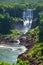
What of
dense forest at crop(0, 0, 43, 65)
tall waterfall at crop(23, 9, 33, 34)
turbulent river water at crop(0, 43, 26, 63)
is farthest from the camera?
tall waterfall at crop(23, 9, 33, 34)

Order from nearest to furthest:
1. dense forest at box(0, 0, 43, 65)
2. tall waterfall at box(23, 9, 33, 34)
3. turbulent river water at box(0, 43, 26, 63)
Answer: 1. turbulent river water at box(0, 43, 26, 63)
2. dense forest at box(0, 0, 43, 65)
3. tall waterfall at box(23, 9, 33, 34)

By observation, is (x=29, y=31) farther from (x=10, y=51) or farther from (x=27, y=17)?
(x=10, y=51)

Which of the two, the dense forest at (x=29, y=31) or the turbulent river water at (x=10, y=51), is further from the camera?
the dense forest at (x=29, y=31)

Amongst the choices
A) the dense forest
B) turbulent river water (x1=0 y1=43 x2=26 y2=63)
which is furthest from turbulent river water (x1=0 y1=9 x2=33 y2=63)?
the dense forest

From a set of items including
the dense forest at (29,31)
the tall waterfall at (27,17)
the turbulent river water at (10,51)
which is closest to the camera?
the turbulent river water at (10,51)

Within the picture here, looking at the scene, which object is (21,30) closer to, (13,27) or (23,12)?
(13,27)

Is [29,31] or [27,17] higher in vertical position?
[29,31]

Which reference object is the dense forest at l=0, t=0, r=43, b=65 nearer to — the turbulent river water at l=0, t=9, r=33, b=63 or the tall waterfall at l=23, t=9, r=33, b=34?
the tall waterfall at l=23, t=9, r=33, b=34

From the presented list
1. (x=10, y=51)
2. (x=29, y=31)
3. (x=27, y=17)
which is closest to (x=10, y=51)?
(x=10, y=51)

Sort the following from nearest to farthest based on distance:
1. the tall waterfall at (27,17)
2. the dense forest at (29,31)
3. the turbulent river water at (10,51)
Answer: the turbulent river water at (10,51) → the dense forest at (29,31) → the tall waterfall at (27,17)

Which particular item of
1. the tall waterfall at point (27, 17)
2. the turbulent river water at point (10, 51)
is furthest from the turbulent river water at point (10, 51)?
the tall waterfall at point (27, 17)

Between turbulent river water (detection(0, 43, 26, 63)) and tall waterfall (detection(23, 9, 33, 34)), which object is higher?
turbulent river water (detection(0, 43, 26, 63))

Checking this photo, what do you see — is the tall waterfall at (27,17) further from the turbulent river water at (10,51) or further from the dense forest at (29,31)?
the turbulent river water at (10,51)

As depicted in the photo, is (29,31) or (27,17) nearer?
(29,31)
